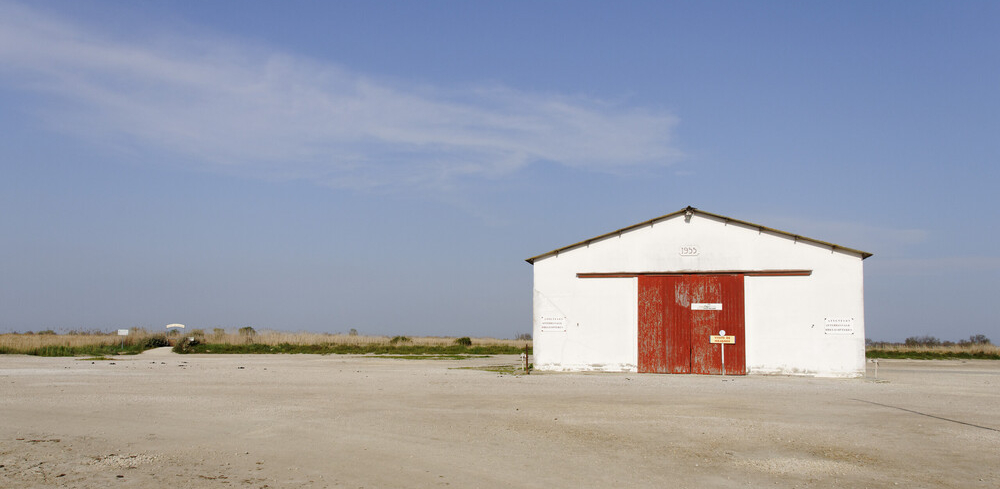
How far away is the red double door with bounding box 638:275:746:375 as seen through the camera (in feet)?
90.1

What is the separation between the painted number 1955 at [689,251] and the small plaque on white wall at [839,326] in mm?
4966

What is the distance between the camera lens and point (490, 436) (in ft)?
39.1

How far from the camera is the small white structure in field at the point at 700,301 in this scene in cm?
2672

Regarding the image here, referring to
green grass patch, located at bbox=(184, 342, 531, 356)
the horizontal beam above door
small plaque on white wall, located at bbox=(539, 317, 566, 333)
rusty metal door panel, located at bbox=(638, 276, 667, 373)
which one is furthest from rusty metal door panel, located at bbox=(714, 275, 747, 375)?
green grass patch, located at bbox=(184, 342, 531, 356)

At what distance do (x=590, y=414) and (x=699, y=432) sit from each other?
8.90 ft

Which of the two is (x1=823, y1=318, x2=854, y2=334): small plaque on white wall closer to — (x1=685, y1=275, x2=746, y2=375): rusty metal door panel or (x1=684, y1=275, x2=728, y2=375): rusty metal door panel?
(x1=685, y1=275, x2=746, y2=375): rusty metal door panel

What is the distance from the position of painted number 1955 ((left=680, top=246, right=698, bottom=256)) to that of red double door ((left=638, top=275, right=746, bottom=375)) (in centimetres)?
81

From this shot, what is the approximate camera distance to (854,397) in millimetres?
18812

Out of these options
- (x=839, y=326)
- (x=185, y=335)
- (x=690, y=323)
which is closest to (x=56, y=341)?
(x=185, y=335)

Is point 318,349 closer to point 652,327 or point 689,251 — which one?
point 652,327

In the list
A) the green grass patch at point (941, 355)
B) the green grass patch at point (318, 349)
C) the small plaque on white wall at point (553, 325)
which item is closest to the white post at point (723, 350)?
the small plaque on white wall at point (553, 325)

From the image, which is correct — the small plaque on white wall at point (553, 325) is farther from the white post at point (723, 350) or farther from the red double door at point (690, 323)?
the white post at point (723, 350)

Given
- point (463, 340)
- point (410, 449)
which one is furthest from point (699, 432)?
point (463, 340)

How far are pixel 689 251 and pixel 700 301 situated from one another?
1.85m
